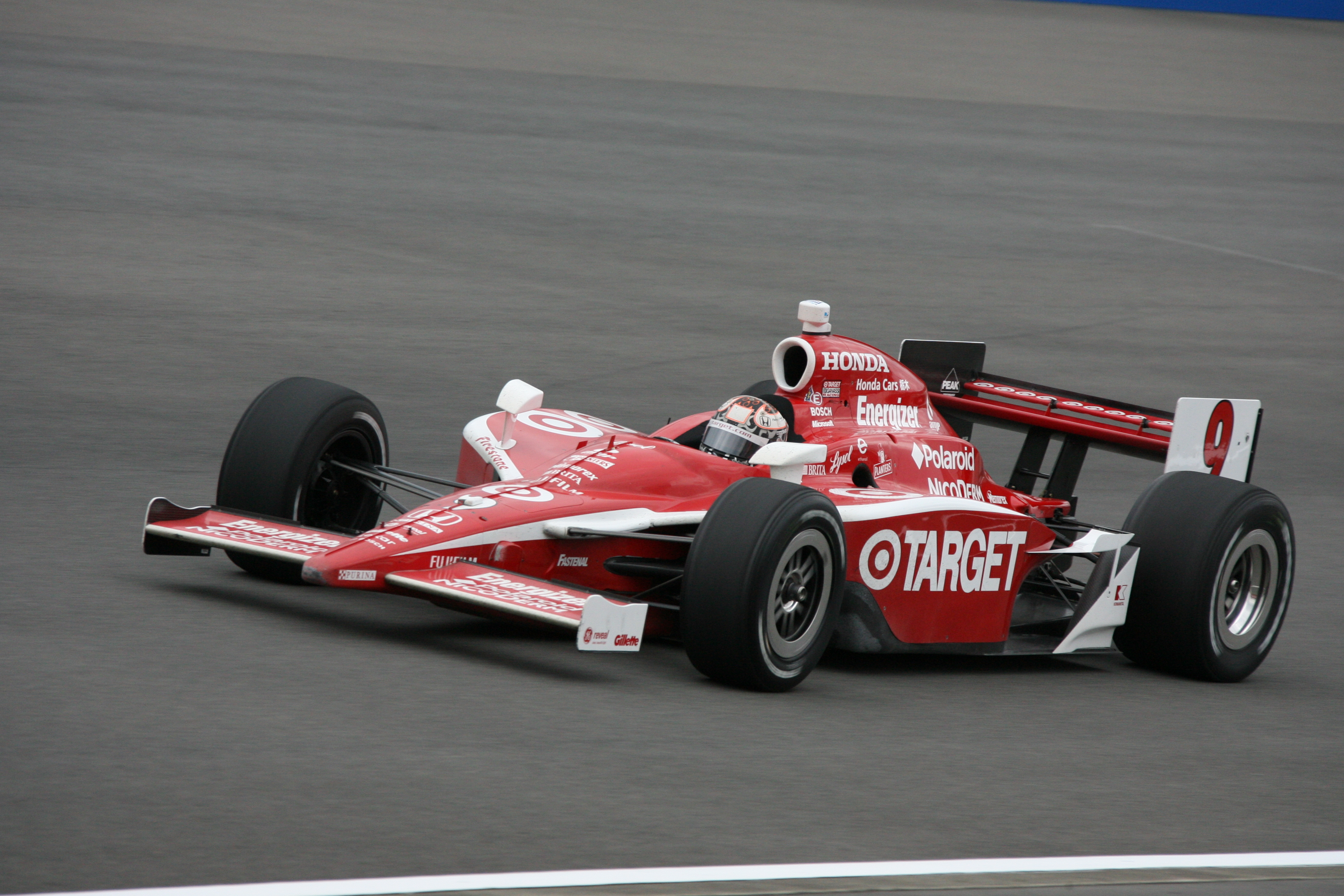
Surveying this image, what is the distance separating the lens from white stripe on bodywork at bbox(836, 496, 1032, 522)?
674 cm

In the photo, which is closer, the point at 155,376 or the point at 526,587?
the point at 526,587

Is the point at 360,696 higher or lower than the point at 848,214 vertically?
lower

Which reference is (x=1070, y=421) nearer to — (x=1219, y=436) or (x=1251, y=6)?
(x=1219, y=436)

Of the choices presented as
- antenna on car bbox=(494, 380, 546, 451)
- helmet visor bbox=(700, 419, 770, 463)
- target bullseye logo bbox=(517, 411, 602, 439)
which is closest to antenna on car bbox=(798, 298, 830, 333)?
A: helmet visor bbox=(700, 419, 770, 463)

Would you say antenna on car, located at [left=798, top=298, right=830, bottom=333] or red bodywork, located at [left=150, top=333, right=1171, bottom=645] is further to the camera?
antenna on car, located at [left=798, top=298, right=830, bottom=333]

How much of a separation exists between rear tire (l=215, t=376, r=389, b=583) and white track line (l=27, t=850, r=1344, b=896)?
2810 mm

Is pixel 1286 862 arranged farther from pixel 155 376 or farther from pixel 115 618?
pixel 155 376

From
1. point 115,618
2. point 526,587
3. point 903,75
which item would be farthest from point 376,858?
point 903,75

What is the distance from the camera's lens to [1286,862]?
5.06 meters

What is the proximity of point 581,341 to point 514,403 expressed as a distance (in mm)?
6150

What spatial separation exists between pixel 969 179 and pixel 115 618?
18.1m

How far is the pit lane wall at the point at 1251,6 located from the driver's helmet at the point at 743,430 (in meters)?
37.4

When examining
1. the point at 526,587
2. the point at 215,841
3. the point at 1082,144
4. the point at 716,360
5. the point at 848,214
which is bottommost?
the point at 215,841

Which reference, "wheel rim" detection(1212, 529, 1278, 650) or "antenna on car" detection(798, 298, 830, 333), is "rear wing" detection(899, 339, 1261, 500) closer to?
"wheel rim" detection(1212, 529, 1278, 650)
